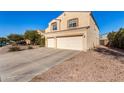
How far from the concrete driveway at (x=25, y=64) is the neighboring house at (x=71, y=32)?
9.10 feet

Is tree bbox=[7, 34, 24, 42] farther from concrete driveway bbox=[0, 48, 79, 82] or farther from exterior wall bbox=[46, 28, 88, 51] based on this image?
exterior wall bbox=[46, 28, 88, 51]

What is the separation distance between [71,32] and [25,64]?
663 cm

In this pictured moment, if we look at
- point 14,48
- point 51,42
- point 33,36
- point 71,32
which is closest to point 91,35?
point 71,32

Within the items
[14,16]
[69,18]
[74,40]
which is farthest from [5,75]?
[69,18]

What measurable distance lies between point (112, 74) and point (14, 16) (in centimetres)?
654

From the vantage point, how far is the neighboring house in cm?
1141

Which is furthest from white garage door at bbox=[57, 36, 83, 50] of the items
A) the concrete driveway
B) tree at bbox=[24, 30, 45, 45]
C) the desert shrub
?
the desert shrub

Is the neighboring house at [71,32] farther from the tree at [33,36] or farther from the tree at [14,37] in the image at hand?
the tree at [14,37]

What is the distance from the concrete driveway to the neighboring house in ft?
9.10

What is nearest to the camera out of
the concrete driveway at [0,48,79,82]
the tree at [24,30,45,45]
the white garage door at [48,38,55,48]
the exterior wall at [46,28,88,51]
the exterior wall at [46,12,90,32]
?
the concrete driveway at [0,48,79,82]
